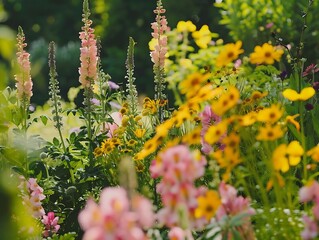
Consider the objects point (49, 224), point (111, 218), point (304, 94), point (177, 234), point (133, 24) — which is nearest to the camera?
point (111, 218)

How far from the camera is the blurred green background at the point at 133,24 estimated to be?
32.7 ft

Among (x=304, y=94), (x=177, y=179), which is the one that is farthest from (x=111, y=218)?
(x=304, y=94)

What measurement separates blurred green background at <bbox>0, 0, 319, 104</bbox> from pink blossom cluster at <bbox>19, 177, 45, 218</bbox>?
1.04 metres

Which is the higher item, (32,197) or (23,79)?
(23,79)

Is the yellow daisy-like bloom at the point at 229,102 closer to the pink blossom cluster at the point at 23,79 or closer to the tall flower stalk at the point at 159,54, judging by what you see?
the pink blossom cluster at the point at 23,79

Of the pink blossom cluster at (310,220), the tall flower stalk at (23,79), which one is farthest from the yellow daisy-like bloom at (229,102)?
the tall flower stalk at (23,79)

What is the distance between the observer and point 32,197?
12.4 ft

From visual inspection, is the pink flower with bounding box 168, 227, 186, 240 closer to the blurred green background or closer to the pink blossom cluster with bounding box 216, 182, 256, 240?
the pink blossom cluster with bounding box 216, 182, 256, 240

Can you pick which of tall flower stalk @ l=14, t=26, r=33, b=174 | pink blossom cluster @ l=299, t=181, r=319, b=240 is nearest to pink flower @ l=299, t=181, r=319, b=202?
pink blossom cluster @ l=299, t=181, r=319, b=240

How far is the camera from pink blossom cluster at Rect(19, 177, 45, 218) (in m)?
3.75

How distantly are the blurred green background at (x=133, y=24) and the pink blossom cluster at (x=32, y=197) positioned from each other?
3.40ft

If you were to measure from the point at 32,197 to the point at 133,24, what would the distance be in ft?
47.9

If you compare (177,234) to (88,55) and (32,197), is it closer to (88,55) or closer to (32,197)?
(32,197)

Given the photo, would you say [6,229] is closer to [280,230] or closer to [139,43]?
[280,230]
